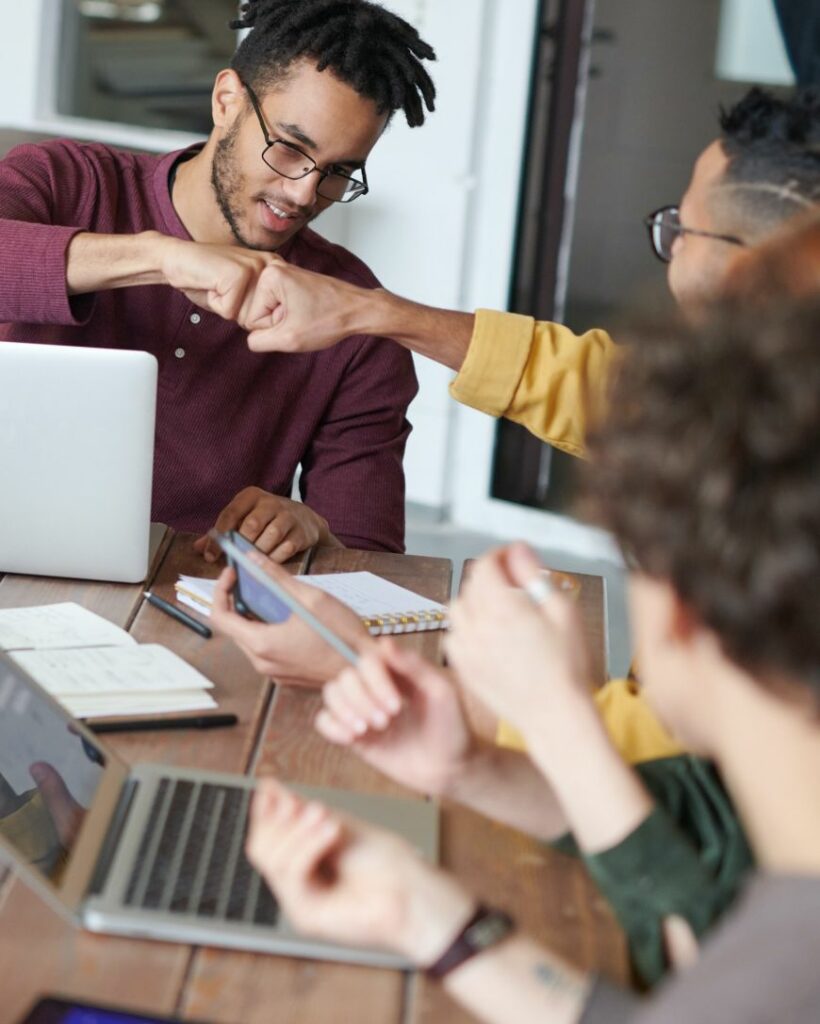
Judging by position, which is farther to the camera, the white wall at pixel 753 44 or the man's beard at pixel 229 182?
the white wall at pixel 753 44

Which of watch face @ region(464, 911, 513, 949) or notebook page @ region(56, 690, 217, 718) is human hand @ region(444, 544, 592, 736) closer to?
watch face @ region(464, 911, 513, 949)

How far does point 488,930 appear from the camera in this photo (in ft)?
2.66

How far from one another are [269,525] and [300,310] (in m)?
0.27

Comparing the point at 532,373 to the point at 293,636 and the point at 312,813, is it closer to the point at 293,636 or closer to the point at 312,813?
the point at 293,636

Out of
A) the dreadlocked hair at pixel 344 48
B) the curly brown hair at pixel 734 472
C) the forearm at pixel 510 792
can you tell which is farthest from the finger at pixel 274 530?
the curly brown hair at pixel 734 472

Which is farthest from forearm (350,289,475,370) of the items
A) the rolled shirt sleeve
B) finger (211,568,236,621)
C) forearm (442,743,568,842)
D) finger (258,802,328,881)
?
finger (258,802,328,881)

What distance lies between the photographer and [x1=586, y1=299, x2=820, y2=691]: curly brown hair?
2.11 ft

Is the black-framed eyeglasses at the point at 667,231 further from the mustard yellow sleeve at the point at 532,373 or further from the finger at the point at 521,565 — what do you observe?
the finger at the point at 521,565

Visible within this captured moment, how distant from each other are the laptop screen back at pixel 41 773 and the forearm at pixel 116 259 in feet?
2.04

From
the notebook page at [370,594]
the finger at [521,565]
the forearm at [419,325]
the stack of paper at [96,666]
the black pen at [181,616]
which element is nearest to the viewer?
the finger at [521,565]

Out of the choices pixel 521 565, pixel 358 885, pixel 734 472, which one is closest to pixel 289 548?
pixel 521 565

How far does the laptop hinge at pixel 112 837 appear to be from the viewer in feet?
3.19

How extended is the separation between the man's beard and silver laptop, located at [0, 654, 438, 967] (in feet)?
3.18

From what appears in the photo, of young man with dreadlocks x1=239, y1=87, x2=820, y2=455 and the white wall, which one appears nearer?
young man with dreadlocks x1=239, y1=87, x2=820, y2=455
